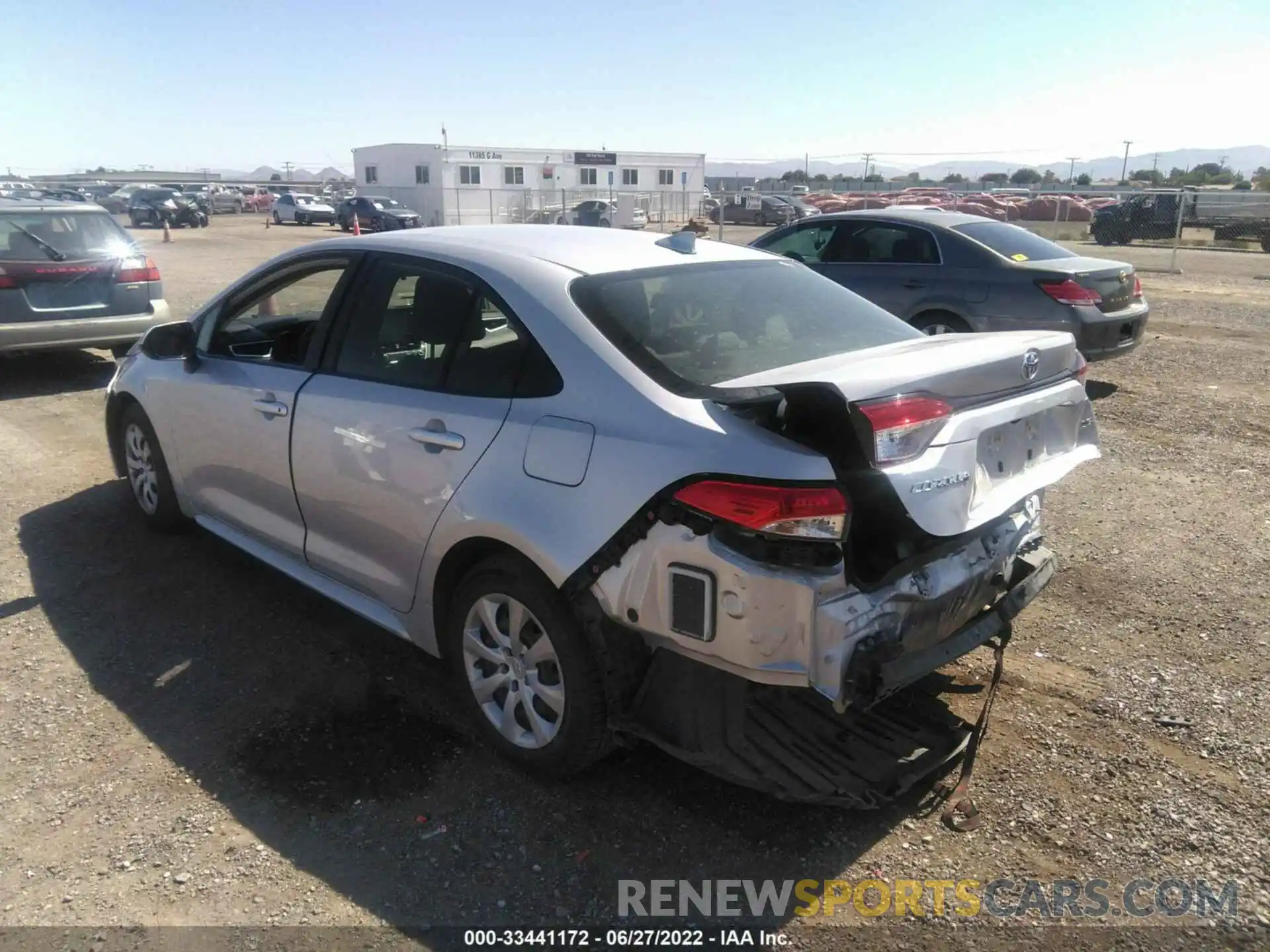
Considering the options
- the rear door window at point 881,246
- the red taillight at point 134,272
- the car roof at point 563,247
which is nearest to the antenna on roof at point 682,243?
the car roof at point 563,247

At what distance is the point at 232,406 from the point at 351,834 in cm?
217

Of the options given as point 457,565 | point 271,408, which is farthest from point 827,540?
point 271,408

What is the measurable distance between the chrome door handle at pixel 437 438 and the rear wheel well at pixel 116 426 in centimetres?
280

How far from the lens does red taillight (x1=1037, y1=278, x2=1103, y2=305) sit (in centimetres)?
799

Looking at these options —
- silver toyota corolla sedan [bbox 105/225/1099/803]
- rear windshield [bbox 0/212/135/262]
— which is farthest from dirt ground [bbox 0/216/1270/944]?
rear windshield [bbox 0/212/135/262]

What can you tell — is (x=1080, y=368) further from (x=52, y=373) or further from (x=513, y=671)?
(x=52, y=373)

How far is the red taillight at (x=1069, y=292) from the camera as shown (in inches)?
315

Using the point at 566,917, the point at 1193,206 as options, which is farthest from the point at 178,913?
the point at 1193,206

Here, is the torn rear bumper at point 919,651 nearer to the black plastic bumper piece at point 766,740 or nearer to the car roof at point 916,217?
the black plastic bumper piece at point 766,740

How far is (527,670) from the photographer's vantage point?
10.3 feet

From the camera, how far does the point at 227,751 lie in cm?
340

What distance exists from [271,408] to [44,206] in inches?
256

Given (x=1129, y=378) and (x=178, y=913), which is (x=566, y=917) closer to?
(x=178, y=913)

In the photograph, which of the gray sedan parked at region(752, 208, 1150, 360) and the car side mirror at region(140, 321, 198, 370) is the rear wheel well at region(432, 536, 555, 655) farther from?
the gray sedan parked at region(752, 208, 1150, 360)
